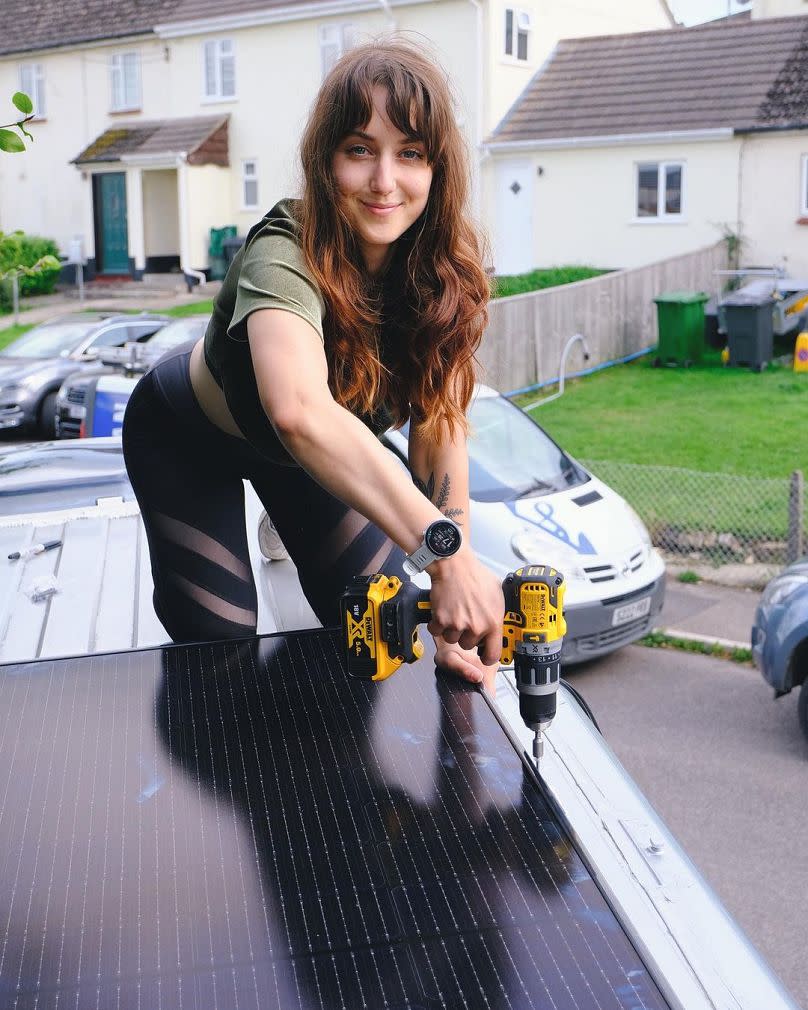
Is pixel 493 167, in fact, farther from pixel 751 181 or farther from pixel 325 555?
pixel 325 555

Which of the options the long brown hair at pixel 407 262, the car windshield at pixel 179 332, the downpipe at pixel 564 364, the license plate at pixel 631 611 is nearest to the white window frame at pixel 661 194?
the downpipe at pixel 564 364

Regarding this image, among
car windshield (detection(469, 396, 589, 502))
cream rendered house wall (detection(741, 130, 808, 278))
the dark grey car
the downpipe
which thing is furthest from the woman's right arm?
cream rendered house wall (detection(741, 130, 808, 278))

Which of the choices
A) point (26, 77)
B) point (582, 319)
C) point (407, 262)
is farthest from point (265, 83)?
point (407, 262)

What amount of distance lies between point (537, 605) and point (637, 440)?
11599 millimetres

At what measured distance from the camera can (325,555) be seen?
9.76 ft

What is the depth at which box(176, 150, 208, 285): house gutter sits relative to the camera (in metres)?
29.5

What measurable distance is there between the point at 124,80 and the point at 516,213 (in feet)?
41.6

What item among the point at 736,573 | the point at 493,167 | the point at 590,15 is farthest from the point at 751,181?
the point at 736,573

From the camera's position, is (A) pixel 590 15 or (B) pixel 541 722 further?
(A) pixel 590 15

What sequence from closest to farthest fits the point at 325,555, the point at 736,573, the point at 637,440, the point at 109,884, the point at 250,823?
the point at 109,884 < the point at 250,823 < the point at 325,555 < the point at 736,573 < the point at 637,440

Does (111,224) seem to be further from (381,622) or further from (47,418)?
(381,622)

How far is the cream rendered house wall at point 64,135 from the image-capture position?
1281 inches

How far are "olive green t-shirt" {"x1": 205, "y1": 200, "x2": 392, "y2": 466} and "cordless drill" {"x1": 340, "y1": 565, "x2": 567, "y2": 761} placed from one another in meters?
0.52

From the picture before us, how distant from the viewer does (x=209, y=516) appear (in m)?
2.94
